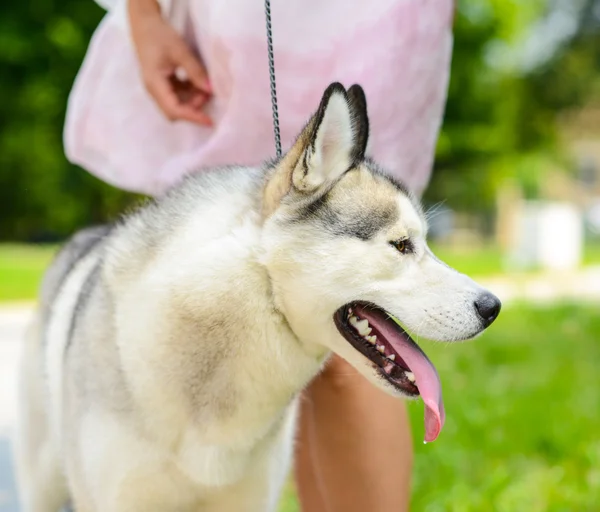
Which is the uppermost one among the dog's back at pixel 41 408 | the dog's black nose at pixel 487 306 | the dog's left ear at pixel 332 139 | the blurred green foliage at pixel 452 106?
the dog's left ear at pixel 332 139

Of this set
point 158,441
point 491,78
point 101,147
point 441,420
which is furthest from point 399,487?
point 491,78

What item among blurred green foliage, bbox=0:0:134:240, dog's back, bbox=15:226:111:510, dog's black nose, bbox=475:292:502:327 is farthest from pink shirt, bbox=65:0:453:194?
blurred green foliage, bbox=0:0:134:240

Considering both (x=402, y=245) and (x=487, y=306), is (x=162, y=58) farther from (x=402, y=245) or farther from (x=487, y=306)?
(x=487, y=306)

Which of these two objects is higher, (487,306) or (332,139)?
(332,139)

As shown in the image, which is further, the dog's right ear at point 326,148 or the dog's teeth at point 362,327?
the dog's teeth at point 362,327

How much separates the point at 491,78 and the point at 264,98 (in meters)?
25.4

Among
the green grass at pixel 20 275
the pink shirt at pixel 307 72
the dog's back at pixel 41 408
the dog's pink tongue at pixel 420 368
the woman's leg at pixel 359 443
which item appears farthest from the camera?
the green grass at pixel 20 275

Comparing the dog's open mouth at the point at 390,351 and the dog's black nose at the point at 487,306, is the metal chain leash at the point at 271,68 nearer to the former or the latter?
the dog's open mouth at the point at 390,351

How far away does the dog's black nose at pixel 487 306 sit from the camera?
1.81m

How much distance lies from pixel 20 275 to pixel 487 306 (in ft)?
28.0

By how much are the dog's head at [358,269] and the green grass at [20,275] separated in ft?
20.6

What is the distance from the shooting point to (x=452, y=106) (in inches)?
989

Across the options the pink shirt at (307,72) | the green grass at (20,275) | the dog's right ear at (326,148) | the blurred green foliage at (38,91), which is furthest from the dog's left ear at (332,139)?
the blurred green foliage at (38,91)

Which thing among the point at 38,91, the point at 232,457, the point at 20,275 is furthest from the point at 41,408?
the point at 38,91
